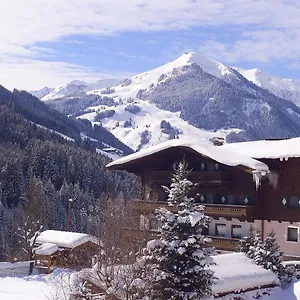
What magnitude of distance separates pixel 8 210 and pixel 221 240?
68068mm

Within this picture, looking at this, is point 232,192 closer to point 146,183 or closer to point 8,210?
point 146,183

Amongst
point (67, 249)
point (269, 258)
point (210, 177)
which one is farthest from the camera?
point (67, 249)

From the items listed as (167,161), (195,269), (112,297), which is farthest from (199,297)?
(167,161)

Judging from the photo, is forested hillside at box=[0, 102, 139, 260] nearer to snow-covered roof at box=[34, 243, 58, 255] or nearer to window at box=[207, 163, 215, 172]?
snow-covered roof at box=[34, 243, 58, 255]

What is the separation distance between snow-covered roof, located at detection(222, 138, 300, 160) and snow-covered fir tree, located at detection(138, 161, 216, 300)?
12524mm

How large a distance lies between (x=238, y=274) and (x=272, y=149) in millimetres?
10441

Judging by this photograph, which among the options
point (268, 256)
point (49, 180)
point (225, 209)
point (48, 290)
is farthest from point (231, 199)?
point (49, 180)

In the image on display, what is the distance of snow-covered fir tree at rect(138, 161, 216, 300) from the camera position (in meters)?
17.6

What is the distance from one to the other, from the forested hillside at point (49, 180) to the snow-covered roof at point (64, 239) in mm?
26054

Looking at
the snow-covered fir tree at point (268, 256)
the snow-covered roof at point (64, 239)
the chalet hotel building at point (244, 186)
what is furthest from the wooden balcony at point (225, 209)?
the snow-covered roof at point (64, 239)

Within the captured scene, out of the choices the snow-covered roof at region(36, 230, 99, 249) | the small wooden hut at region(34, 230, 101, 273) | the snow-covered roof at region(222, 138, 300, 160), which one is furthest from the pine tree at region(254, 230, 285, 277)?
the snow-covered roof at region(36, 230, 99, 249)

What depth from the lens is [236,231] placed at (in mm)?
31672

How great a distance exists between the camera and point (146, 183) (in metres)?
36.0

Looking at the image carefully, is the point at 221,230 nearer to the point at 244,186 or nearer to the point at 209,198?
the point at 209,198
